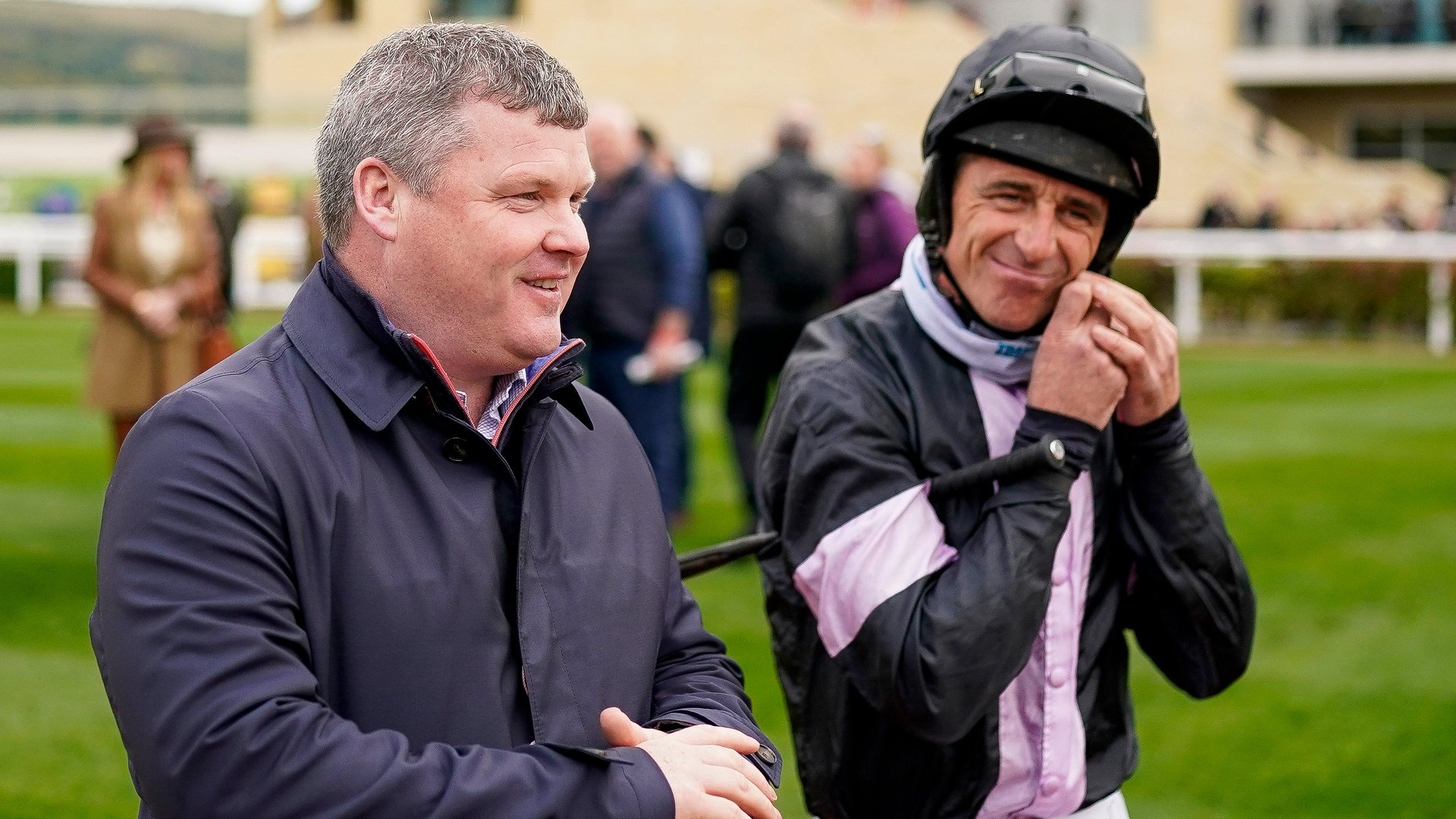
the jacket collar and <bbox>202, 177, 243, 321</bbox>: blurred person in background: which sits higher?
the jacket collar

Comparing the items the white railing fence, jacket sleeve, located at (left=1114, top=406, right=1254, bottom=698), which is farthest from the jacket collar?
the white railing fence

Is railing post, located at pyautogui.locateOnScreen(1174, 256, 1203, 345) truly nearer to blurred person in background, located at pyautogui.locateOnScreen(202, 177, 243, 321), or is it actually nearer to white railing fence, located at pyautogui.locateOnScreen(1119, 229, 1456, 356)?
white railing fence, located at pyautogui.locateOnScreen(1119, 229, 1456, 356)

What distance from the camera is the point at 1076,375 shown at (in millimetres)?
2463

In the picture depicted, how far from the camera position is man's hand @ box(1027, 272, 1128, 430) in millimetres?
2455

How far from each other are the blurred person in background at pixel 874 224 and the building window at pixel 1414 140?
35.0 metres

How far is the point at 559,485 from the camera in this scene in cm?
207

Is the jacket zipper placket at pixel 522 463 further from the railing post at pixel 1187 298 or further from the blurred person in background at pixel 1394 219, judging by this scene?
the blurred person in background at pixel 1394 219

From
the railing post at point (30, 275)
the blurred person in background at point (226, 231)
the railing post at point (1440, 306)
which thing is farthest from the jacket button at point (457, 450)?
the railing post at point (30, 275)

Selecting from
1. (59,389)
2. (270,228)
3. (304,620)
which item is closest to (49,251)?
(270,228)

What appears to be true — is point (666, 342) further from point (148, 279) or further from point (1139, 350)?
point (1139, 350)

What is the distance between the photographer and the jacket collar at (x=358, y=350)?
1.90 meters

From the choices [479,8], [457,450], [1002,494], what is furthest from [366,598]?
[479,8]

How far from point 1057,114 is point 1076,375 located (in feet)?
1.33

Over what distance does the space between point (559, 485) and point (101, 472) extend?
8759mm
